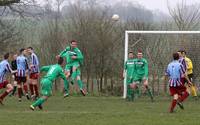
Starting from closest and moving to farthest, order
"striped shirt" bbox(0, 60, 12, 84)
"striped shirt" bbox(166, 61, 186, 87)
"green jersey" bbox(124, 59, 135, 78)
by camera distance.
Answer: "striped shirt" bbox(166, 61, 186, 87) < "striped shirt" bbox(0, 60, 12, 84) < "green jersey" bbox(124, 59, 135, 78)

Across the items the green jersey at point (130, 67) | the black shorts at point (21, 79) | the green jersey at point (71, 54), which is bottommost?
the black shorts at point (21, 79)

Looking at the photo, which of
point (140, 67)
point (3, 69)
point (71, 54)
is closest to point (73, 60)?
point (71, 54)

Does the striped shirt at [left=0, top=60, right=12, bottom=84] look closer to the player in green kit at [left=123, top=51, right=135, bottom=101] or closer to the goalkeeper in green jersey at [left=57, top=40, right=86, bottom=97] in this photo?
the goalkeeper in green jersey at [left=57, top=40, right=86, bottom=97]

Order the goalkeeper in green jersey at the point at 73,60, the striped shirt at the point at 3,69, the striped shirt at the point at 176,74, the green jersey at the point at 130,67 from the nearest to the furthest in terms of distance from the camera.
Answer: the striped shirt at the point at 176,74
the striped shirt at the point at 3,69
the goalkeeper in green jersey at the point at 73,60
the green jersey at the point at 130,67

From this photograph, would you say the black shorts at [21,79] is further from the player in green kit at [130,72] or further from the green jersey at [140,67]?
the green jersey at [140,67]

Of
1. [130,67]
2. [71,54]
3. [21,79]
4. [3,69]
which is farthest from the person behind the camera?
[130,67]

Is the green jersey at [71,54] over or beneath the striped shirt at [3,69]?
over

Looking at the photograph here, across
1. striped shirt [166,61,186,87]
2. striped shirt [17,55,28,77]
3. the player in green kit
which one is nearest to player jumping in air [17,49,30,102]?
striped shirt [17,55,28,77]

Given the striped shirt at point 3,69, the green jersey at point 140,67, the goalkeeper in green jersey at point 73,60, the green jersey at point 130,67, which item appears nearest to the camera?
the striped shirt at point 3,69

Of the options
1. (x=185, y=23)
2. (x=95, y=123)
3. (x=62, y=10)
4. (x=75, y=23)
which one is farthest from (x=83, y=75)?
(x=95, y=123)

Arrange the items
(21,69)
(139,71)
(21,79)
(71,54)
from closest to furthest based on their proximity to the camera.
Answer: (71,54)
(21,69)
(139,71)
(21,79)

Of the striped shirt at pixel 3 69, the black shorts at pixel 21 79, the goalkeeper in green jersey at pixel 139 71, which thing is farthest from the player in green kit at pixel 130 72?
the striped shirt at pixel 3 69

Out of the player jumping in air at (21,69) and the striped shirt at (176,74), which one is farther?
the player jumping in air at (21,69)

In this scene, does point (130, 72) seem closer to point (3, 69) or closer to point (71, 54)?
point (71, 54)
